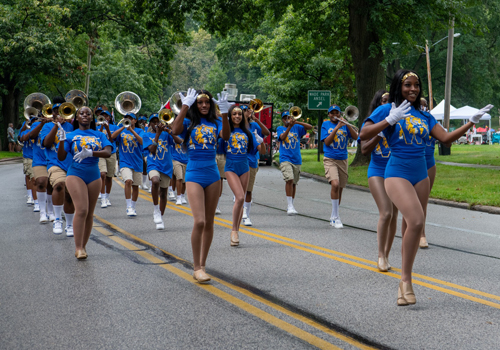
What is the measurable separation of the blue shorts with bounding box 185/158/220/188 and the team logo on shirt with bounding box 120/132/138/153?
19.7 feet

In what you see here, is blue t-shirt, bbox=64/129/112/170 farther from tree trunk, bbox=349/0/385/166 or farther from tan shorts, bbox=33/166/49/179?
tree trunk, bbox=349/0/385/166

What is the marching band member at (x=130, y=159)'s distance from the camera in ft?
37.6

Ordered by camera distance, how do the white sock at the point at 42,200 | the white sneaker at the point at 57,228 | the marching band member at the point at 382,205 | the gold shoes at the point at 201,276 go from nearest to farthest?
1. the gold shoes at the point at 201,276
2. the marching band member at the point at 382,205
3. the white sneaker at the point at 57,228
4. the white sock at the point at 42,200

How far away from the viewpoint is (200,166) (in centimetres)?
621

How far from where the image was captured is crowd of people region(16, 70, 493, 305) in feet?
17.3

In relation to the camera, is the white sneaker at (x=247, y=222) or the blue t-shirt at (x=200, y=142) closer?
the blue t-shirt at (x=200, y=142)

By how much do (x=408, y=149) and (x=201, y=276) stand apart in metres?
2.38

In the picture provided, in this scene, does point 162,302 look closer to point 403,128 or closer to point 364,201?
point 403,128

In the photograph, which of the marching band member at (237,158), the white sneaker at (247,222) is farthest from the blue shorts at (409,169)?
the white sneaker at (247,222)

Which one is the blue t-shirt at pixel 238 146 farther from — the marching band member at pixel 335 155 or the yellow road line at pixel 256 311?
the marching band member at pixel 335 155

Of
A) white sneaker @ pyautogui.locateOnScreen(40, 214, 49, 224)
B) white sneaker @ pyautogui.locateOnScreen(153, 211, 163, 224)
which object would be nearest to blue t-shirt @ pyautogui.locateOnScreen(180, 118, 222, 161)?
white sneaker @ pyautogui.locateOnScreen(153, 211, 163, 224)

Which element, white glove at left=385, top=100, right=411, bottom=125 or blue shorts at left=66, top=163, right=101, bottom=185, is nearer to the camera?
white glove at left=385, top=100, right=411, bottom=125

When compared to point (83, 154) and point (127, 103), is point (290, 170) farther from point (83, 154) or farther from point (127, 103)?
point (83, 154)

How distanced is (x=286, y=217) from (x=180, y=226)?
2202 millimetres
